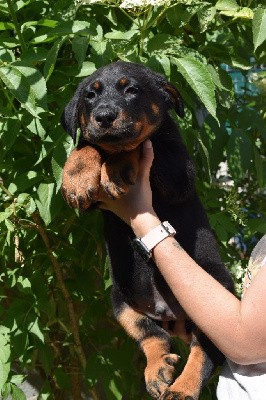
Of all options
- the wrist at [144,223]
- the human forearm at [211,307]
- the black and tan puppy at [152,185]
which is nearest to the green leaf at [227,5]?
the black and tan puppy at [152,185]

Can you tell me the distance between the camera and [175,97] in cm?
256

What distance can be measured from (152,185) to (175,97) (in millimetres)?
292

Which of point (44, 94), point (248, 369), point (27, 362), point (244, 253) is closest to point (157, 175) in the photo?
point (44, 94)

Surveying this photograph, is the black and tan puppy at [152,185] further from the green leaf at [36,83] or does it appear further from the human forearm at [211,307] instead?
the human forearm at [211,307]

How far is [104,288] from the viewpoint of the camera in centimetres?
317

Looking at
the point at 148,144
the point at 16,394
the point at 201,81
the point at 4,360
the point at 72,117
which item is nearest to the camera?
the point at 148,144

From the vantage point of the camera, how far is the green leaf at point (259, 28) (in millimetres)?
2766

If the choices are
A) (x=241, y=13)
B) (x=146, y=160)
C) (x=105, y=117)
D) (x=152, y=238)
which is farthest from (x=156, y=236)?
(x=241, y=13)

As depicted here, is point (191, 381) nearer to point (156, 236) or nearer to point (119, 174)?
point (156, 236)

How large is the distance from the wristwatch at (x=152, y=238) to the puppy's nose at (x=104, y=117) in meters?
0.33

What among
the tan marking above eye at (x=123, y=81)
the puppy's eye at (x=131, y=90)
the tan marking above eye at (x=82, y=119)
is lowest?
the tan marking above eye at (x=82, y=119)

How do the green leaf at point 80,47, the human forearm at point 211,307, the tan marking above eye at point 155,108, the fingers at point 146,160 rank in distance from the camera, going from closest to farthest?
the human forearm at point 211,307, the fingers at point 146,160, the tan marking above eye at point 155,108, the green leaf at point 80,47

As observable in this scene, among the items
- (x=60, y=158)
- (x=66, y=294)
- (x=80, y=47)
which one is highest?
(x=80, y=47)

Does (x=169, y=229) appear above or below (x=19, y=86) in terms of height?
below
